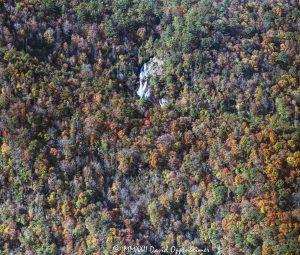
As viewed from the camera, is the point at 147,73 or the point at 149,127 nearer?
the point at 149,127

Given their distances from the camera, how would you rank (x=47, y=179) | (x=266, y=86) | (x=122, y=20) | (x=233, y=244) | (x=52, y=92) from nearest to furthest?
(x=233, y=244) → (x=47, y=179) → (x=52, y=92) → (x=266, y=86) → (x=122, y=20)

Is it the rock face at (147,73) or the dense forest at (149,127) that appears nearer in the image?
the dense forest at (149,127)

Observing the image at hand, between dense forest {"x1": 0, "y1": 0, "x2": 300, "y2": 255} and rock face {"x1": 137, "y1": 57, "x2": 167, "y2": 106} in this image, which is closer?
dense forest {"x1": 0, "y1": 0, "x2": 300, "y2": 255}

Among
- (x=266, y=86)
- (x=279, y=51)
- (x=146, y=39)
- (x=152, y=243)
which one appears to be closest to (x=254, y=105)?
(x=266, y=86)

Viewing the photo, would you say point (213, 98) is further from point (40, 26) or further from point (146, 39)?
point (40, 26)
